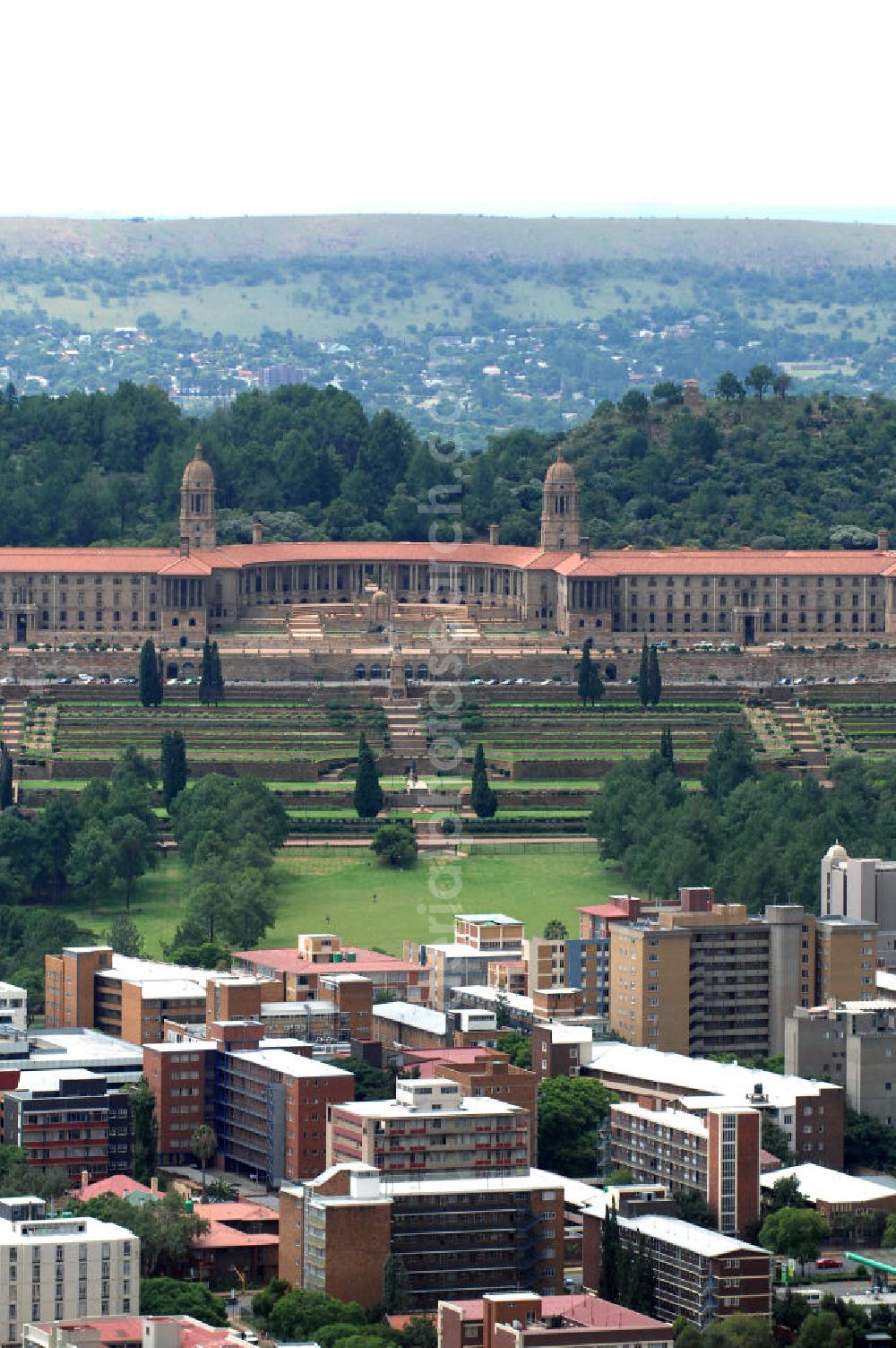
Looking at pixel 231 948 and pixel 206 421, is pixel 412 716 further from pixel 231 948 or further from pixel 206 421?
pixel 206 421

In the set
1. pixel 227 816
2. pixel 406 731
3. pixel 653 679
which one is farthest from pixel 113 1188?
pixel 653 679

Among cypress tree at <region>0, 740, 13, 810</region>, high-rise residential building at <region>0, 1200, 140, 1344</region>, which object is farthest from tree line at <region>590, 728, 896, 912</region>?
high-rise residential building at <region>0, 1200, 140, 1344</region>

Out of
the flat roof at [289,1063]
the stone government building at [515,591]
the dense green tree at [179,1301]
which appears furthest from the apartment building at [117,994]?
the stone government building at [515,591]

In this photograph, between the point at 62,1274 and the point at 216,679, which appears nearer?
the point at 62,1274

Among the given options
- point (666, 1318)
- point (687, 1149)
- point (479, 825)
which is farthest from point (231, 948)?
point (666, 1318)

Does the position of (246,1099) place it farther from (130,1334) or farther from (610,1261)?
(130,1334)

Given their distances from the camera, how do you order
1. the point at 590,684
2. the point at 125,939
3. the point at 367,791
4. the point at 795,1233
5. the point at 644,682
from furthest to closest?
1. the point at 644,682
2. the point at 590,684
3. the point at 367,791
4. the point at 125,939
5. the point at 795,1233
